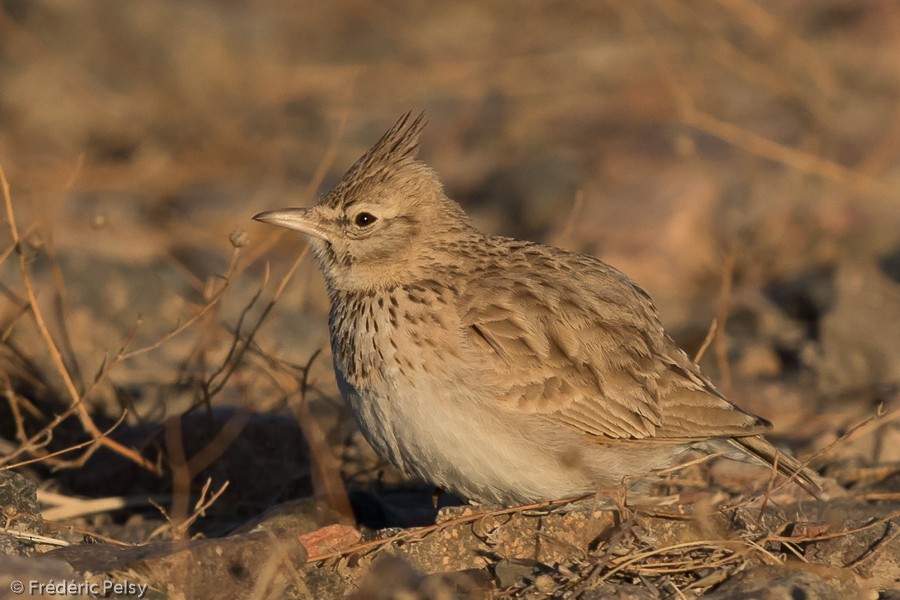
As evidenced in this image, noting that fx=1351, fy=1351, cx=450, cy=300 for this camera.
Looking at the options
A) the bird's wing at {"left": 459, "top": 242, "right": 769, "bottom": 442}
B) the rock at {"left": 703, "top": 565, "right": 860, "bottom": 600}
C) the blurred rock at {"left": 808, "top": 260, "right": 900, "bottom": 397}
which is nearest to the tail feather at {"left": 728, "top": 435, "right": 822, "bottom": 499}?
the bird's wing at {"left": 459, "top": 242, "right": 769, "bottom": 442}

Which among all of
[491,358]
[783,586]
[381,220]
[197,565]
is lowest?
[783,586]

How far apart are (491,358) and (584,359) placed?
435 mm

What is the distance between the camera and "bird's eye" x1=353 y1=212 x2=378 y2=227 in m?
5.88

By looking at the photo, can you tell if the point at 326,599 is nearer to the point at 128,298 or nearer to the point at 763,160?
the point at 128,298

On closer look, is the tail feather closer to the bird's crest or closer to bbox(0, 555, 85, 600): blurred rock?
the bird's crest

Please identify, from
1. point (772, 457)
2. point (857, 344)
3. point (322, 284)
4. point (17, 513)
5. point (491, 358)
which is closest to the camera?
point (17, 513)

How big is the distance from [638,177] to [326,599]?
7.76 meters

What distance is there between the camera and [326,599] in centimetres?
493

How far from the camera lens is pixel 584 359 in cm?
556

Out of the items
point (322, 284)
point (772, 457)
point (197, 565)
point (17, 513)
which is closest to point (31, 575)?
point (197, 565)

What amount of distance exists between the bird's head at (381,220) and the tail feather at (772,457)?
4.87 ft

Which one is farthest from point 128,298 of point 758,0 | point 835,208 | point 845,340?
point 758,0

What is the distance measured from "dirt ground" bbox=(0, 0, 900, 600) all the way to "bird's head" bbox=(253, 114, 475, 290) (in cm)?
36

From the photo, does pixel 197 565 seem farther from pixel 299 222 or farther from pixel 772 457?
pixel 772 457
